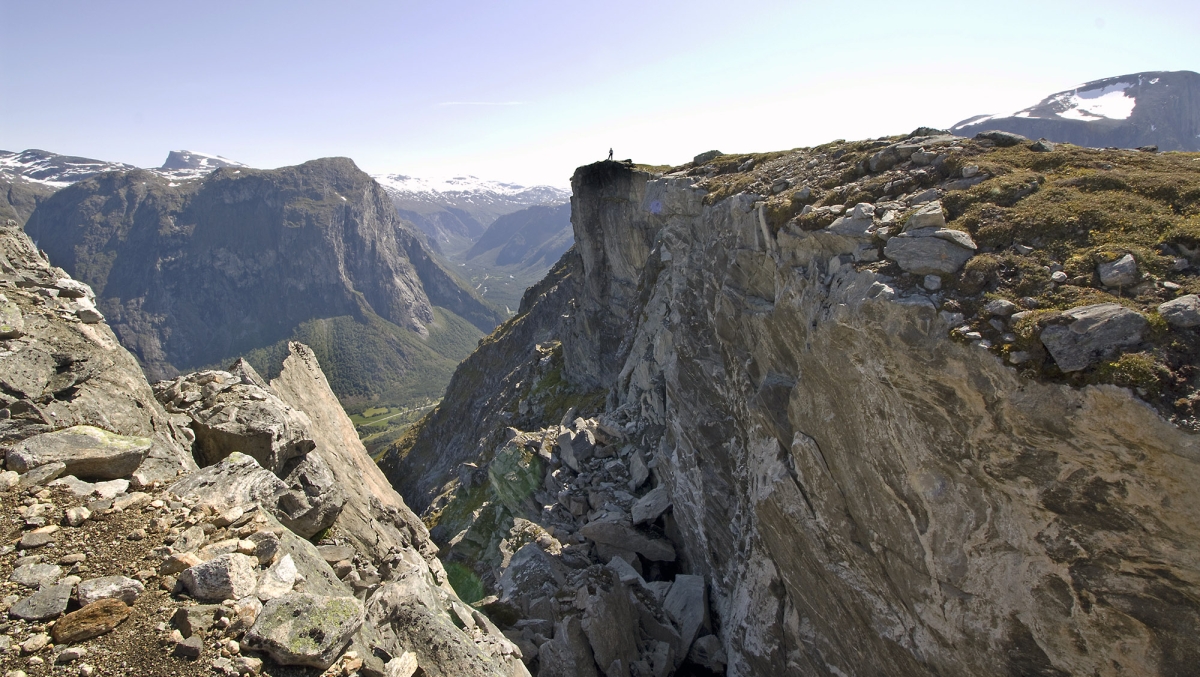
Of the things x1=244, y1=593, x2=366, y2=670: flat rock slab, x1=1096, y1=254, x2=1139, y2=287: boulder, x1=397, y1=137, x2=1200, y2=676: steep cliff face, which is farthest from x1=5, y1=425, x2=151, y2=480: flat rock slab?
x1=1096, y1=254, x2=1139, y2=287: boulder

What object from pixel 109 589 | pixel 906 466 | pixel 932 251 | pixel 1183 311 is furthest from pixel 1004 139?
pixel 109 589

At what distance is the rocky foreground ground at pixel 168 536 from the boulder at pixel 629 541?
48.7 feet

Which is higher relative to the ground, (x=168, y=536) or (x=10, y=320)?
(x=10, y=320)

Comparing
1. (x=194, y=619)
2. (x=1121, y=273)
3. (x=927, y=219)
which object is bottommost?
(x=194, y=619)

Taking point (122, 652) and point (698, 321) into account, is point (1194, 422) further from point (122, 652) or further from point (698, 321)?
point (698, 321)

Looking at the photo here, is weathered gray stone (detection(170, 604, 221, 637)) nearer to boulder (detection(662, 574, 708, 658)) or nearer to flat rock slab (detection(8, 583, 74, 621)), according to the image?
flat rock slab (detection(8, 583, 74, 621))

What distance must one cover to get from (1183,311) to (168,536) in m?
21.7

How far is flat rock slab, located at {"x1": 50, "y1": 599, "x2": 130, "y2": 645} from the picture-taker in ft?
27.8

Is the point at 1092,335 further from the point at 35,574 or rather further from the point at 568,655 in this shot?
the point at 568,655

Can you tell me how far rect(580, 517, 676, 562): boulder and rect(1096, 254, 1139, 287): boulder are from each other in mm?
26331

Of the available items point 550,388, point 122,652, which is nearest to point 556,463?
point 122,652

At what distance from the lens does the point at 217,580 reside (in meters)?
10.0

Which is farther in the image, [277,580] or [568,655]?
[568,655]

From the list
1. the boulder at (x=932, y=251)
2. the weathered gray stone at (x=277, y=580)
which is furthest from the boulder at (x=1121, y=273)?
the weathered gray stone at (x=277, y=580)
